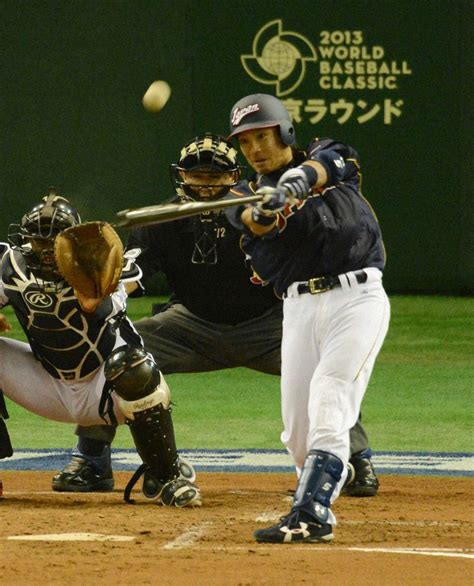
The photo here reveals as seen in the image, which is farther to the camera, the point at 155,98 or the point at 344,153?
the point at 155,98

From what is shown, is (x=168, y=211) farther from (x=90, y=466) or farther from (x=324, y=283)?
(x=90, y=466)

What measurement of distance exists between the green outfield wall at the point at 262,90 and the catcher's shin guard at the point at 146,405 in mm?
9005

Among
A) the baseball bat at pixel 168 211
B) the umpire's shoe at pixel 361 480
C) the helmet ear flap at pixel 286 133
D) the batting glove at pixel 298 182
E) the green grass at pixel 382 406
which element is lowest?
the green grass at pixel 382 406

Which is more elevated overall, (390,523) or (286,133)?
(286,133)

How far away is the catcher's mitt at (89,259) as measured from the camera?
19.2ft

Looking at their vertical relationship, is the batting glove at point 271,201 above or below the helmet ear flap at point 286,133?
below

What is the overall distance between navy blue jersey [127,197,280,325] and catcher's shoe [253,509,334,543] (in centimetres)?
255

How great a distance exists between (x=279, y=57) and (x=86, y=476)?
9014mm

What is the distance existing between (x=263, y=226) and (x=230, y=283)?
237 centimetres

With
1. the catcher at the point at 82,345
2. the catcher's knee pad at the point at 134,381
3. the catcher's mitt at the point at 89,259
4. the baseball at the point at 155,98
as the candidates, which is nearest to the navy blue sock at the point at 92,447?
the catcher at the point at 82,345

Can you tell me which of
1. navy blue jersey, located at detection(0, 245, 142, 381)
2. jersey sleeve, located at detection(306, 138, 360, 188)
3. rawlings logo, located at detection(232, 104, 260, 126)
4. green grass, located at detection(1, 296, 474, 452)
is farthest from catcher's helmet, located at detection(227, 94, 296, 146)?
green grass, located at detection(1, 296, 474, 452)

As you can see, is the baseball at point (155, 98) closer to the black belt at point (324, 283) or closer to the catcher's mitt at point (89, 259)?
the catcher's mitt at point (89, 259)

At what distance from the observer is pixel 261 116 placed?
17.3ft

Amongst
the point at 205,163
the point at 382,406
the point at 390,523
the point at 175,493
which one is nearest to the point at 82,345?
the point at 175,493
